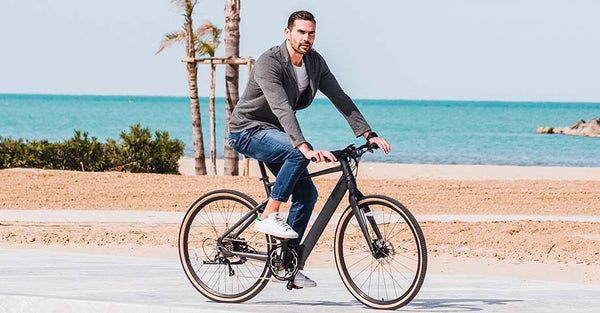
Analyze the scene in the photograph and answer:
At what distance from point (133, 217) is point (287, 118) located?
8308mm

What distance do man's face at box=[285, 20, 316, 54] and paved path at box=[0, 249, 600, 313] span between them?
1601 millimetres


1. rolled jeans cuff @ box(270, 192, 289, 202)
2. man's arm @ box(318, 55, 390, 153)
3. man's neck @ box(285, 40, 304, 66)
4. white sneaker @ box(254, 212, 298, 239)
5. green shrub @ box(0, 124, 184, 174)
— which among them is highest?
man's neck @ box(285, 40, 304, 66)

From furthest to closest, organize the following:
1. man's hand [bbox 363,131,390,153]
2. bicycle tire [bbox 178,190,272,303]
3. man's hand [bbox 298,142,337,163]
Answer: bicycle tire [bbox 178,190,272,303] < man's hand [bbox 363,131,390,153] < man's hand [bbox 298,142,337,163]

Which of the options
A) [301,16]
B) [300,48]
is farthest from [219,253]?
[301,16]

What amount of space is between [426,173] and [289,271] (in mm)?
21949

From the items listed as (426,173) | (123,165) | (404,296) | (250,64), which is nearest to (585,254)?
(404,296)

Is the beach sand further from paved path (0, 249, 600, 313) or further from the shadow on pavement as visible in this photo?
the shadow on pavement

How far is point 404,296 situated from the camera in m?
5.98

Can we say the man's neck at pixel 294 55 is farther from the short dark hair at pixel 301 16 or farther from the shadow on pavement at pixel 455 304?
the shadow on pavement at pixel 455 304

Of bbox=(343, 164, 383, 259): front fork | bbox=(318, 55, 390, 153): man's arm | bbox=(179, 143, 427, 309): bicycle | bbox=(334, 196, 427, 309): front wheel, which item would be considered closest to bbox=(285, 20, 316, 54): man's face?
bbox=(318, 55, 390, 153): man's arm

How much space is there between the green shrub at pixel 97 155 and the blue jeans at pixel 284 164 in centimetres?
1408

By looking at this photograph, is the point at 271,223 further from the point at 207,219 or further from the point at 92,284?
the point at 92,284

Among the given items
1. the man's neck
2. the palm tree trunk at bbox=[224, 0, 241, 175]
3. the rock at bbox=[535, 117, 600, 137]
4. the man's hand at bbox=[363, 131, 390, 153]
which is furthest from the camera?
the rock at bbox=[535, 117, 600, 137]

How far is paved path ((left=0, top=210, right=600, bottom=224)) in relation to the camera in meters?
13.5
